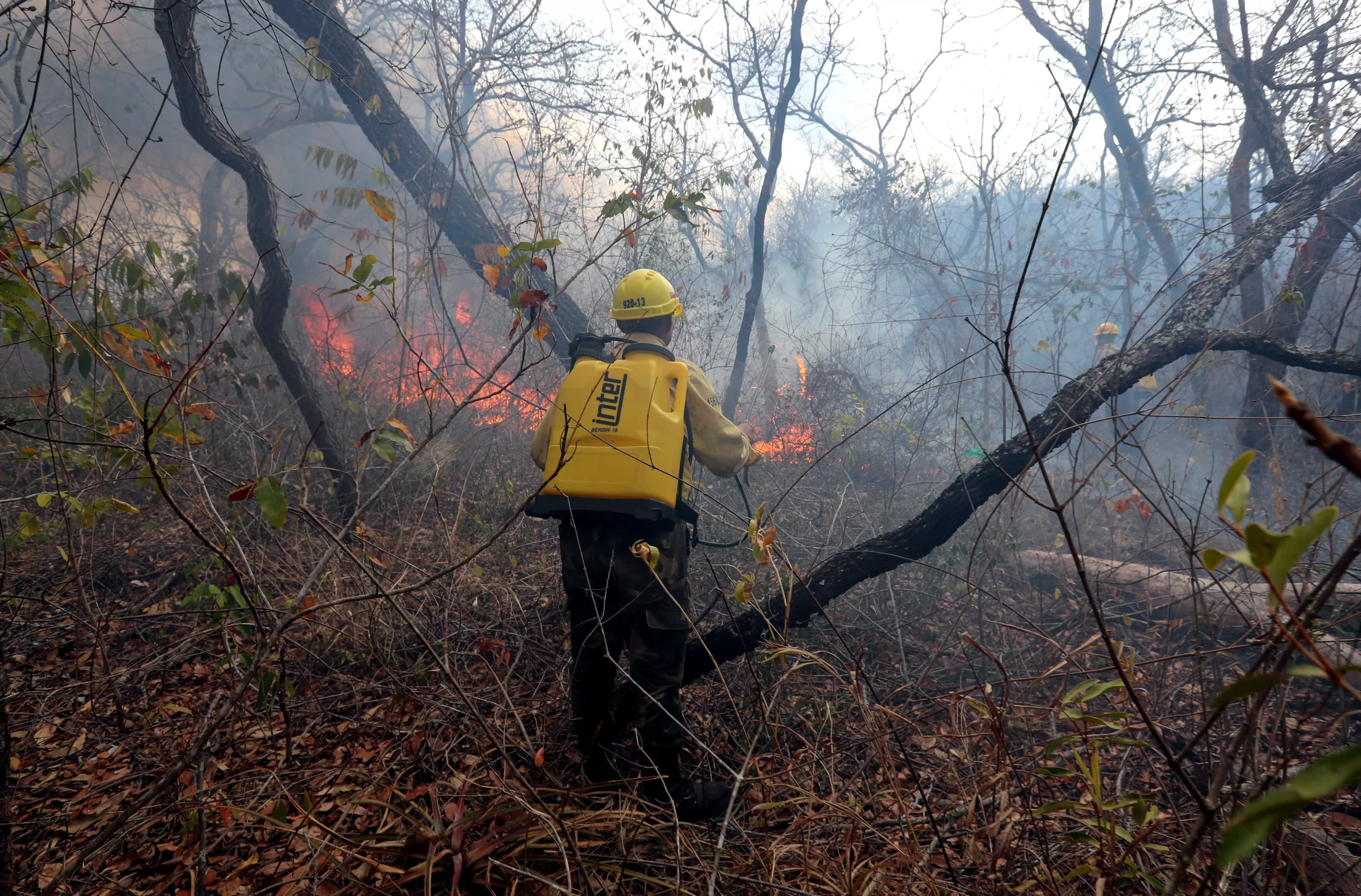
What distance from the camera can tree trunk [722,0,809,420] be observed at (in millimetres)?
7742

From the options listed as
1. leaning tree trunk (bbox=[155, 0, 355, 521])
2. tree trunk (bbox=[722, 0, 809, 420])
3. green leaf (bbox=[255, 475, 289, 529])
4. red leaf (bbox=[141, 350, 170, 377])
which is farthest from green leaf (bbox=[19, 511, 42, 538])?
tree trunk (bbox=[722, 0, 809, 420])

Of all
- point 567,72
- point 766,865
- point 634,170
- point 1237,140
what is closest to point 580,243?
point 567,72

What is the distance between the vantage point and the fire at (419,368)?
19.9ft

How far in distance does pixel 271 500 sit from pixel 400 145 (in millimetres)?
6189

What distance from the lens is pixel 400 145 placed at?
6254 millimetres

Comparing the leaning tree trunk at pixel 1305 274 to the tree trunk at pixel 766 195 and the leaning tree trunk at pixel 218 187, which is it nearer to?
the tree trunk at pixel 766 195

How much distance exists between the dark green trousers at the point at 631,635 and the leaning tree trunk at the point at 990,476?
1.10 feet

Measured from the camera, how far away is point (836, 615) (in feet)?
13.9

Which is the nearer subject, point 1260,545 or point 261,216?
point 1260,545

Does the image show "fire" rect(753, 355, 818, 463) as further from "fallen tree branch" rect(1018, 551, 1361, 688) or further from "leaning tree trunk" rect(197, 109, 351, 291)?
"leaning tree trunk" rect(197, 109, 351, 291)

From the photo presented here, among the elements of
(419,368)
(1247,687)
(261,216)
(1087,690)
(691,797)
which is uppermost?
(261,216)

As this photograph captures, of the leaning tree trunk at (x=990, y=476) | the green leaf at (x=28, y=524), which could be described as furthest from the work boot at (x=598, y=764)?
the green leaf at (x=28, y=524)

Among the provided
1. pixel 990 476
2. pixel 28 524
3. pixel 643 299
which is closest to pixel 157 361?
pixel 28 524

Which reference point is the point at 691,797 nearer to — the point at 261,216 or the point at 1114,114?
the point at 261,216
